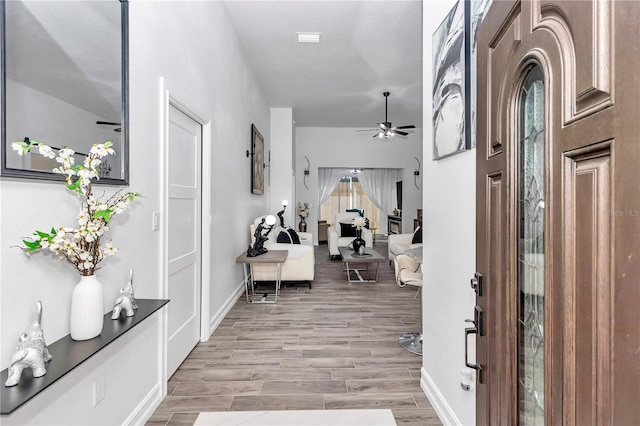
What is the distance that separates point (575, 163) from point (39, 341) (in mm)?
1602

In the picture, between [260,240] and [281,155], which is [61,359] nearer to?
[260,240]

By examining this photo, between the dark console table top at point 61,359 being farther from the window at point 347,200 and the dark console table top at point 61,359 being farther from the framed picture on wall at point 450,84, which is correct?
the window at point 347,200

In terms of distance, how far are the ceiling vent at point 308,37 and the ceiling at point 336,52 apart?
7cm

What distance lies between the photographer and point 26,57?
Answer: 3.80 ft

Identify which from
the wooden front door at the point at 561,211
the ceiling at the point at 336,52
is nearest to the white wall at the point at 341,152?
the ceiling at the point at 336,52

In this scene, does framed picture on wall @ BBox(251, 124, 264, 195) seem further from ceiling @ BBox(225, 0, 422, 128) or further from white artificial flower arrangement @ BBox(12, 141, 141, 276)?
white artificial flower arrangement @ BBox(12, 141, 141, 276)

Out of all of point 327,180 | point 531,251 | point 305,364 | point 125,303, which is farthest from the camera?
point 327,180

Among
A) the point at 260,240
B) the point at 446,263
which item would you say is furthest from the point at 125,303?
the point at 260,240

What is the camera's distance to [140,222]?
6.32 feet

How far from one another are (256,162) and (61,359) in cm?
437

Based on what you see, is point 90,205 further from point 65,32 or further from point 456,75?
point 456,75

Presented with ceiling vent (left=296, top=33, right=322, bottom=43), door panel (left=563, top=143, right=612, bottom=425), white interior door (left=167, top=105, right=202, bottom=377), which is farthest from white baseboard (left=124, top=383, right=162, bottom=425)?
ceiling vent (left=296, top=33, right=322, bottom=43)

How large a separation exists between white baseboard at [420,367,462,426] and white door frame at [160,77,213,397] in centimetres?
175

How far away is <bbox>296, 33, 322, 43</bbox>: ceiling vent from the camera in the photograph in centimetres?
394
